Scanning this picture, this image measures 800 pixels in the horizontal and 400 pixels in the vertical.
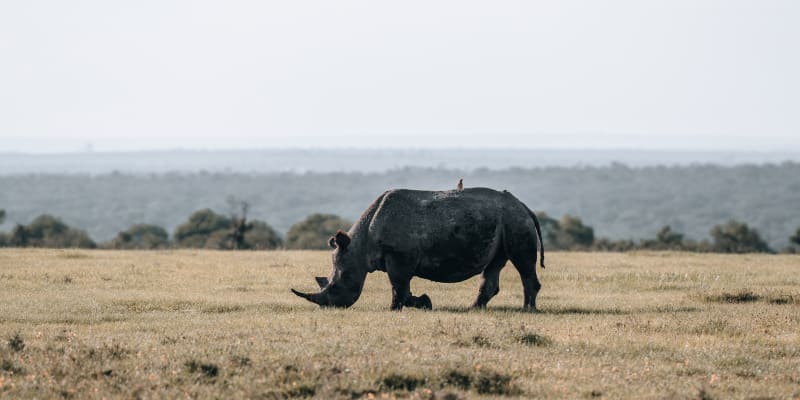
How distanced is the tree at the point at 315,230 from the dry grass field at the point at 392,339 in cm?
3453

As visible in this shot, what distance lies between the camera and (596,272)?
29781 millimetres

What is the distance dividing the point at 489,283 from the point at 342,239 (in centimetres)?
306

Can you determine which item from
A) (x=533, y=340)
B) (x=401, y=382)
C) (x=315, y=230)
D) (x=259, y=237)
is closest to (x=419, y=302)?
(x=533, y=340)

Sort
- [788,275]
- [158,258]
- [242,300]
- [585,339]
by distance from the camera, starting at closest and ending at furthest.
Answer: [585,339] → [242,300] → [788,275] → [158,258]

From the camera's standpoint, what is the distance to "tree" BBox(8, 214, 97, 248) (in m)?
53.2

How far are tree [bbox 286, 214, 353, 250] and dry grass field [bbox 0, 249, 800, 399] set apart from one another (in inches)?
1360

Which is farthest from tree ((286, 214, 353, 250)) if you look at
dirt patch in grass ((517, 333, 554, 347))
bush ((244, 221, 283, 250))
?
dirt patch in grass ((517, 333, 554, 347))

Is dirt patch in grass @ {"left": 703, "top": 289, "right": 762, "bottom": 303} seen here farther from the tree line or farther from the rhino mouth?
the tree line

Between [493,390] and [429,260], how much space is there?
7640mm

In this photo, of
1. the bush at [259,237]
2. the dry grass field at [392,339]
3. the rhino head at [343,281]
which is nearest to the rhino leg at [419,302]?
the dry grass field at [392,339]

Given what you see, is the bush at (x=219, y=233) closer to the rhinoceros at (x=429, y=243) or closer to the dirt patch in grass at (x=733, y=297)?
the rhinoceros at (x=429, y=243)

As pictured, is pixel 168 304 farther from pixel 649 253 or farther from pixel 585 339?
pixel 649 253

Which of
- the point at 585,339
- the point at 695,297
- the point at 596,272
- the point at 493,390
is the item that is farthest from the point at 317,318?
the point at 596,272

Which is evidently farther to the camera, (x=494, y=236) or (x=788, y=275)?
(x=788, y=275)
